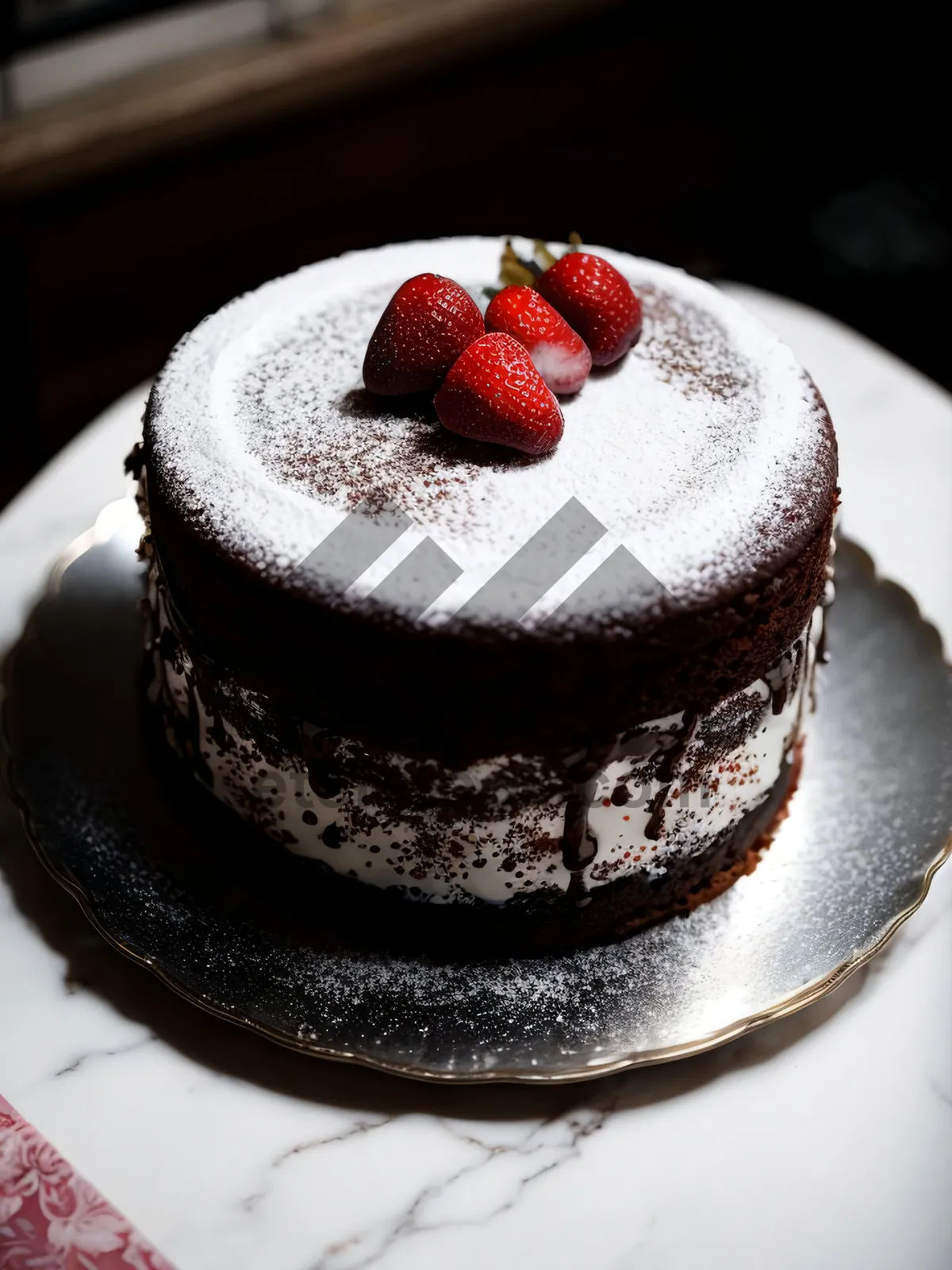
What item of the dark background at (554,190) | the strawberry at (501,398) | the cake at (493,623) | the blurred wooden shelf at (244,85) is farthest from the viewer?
the dark background at (554,190)

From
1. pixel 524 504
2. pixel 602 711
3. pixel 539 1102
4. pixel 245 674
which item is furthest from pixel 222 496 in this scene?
pixel 539 1102

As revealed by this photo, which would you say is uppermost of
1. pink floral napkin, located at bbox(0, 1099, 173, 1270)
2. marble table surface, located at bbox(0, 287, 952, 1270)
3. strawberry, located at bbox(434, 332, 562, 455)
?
strawberry, located at bbox(434, 332, 562, 455)

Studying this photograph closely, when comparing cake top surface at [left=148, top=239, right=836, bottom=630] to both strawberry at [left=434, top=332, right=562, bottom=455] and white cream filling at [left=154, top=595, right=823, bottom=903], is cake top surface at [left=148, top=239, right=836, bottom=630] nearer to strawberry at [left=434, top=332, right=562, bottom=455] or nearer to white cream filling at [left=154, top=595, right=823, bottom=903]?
strawberry at [left=434, top=332, right=562, bottom=455]

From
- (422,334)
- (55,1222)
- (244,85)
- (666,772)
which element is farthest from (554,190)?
(55,1222)

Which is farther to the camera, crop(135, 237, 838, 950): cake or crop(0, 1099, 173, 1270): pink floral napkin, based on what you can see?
crop(135, 237, 838, 950): cake

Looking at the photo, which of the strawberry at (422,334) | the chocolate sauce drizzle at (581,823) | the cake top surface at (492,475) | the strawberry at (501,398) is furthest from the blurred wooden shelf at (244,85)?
the chocolate sauce drizzle at (581,823)

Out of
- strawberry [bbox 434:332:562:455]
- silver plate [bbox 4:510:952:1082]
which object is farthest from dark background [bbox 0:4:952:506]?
strawberry [bbox 434:332:562:455]

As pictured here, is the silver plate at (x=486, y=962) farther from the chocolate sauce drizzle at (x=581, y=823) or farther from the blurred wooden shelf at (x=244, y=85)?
the blurred wooden shelf at (x=244, y=85)

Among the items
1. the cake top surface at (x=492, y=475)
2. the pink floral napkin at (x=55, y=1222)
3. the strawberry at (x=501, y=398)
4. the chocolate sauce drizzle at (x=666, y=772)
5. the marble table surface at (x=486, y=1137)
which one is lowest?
the marble table surface at (x=486, y=1137)

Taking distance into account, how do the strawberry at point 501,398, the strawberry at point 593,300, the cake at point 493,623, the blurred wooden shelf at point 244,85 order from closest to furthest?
the cake at point 493,623 < the strawberry at point 501,398 < the strawberry at point 593,300 < the blurred wooden shelf at point 244,85
